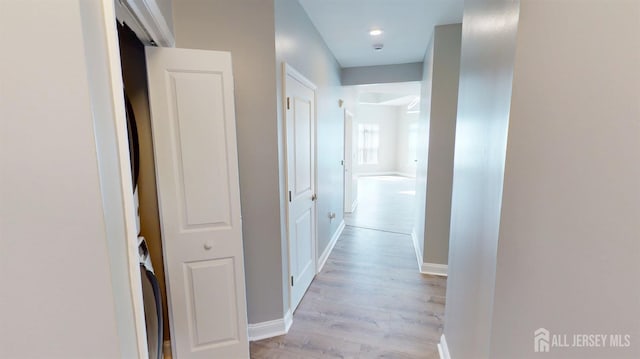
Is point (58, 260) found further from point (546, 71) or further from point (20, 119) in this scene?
point (546, 71)

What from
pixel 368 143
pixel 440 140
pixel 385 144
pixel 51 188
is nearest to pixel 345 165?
pixel 440 140

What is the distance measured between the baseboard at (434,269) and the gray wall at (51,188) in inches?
124

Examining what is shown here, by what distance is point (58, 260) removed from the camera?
0.56 meters

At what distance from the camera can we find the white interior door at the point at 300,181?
2.25 m

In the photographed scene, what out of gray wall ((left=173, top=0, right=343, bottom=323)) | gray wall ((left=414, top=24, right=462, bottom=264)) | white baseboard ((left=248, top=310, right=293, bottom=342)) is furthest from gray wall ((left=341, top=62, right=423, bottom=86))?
white baseboard ((left=248, top=310, right=293, bottom=342))

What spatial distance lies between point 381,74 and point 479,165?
3594 millimetres

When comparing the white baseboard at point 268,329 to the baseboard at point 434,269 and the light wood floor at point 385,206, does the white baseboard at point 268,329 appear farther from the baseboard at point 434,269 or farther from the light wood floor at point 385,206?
the light wood floor at point 385,206

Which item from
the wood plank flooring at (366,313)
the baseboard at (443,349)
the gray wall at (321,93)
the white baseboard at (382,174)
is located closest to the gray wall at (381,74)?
the gray wall at (321,93)

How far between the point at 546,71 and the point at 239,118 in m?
1.66

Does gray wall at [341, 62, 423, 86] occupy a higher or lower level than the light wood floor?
higher

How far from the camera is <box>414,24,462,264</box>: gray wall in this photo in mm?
2852

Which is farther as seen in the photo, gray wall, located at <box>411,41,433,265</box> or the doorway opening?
the doorway opening

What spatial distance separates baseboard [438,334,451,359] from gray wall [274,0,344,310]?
1.19 m

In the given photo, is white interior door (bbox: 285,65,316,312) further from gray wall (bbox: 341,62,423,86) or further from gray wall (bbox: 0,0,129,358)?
gray wall (bbox: 341,62,423,86)
